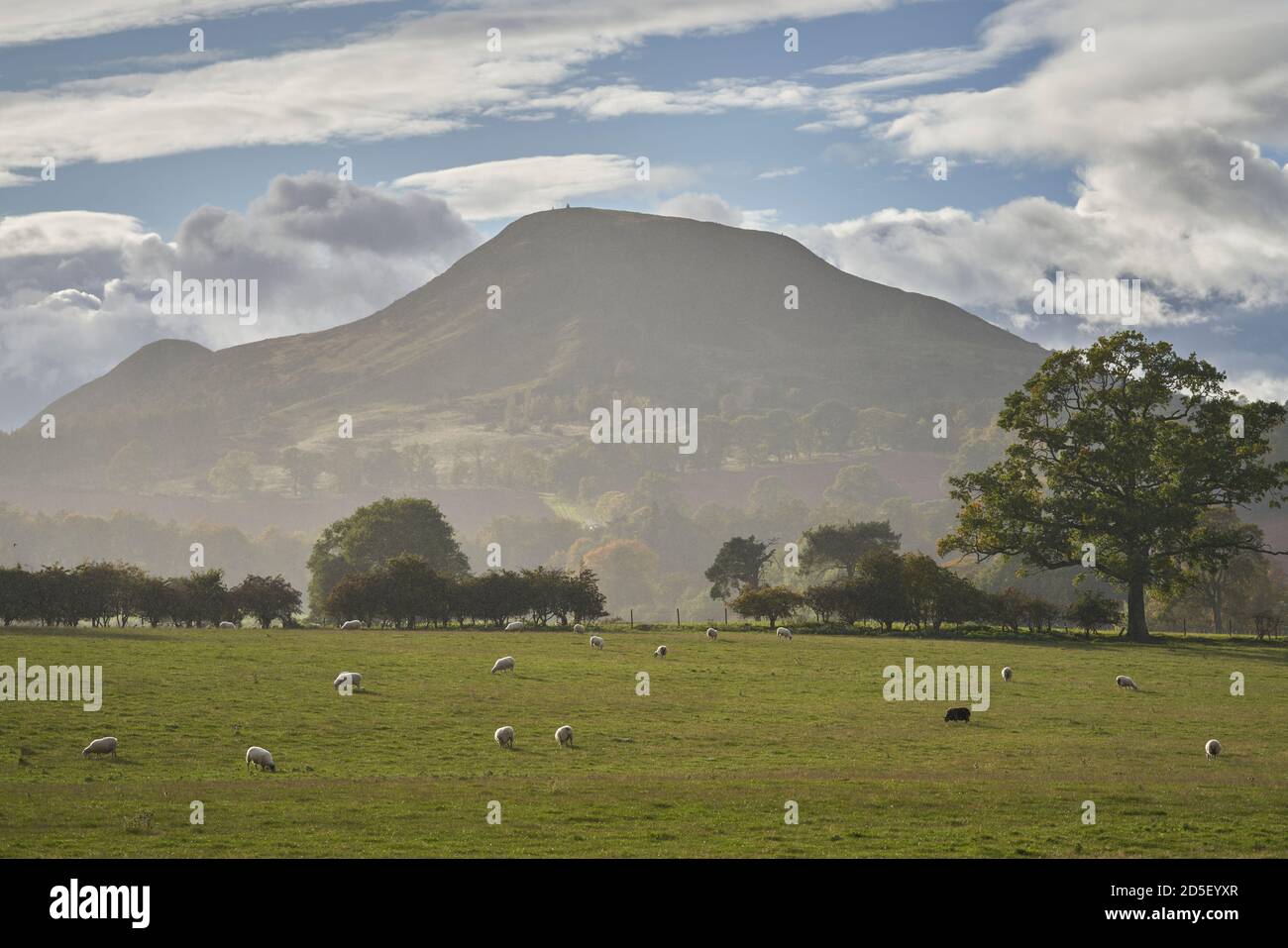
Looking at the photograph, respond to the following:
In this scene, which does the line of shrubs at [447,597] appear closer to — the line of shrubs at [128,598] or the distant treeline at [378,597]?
the distant treeline at [378,597]

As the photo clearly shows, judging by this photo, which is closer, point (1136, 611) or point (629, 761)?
point (629, 761)

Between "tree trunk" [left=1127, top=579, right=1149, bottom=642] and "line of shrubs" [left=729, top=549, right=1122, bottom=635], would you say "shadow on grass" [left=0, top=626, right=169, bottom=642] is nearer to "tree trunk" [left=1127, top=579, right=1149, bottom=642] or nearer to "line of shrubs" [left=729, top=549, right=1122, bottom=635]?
"line of shrubs" [left=729, top=549, right=1122, bottom=635]

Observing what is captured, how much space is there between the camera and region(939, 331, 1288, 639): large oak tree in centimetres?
8131

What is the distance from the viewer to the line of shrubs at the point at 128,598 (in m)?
79.2

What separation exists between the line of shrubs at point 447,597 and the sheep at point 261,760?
58.1m

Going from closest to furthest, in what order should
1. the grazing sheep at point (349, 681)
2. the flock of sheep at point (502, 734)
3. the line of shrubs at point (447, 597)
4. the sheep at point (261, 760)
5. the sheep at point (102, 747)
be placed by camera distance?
1. the sheep at point (261, 760)
2. the flock of sheep at point (502, 734)
3. the sheep at point (102, 747)
4. the grazing sheep at point (349, 681)
5. the line of shrubs at point (447, 597)

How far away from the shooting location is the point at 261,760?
3269cm

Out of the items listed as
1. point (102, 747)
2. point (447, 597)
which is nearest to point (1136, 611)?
point (447, 597)

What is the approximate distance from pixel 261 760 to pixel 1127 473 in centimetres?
6761

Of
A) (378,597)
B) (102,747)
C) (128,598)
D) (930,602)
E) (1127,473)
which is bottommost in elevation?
(102,747)

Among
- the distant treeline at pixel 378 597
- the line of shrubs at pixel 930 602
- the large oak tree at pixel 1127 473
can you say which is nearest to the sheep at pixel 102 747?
the distant treeline at pixel 378 597

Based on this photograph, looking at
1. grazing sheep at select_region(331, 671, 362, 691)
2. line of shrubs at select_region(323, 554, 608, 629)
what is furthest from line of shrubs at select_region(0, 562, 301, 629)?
grazing sheep at select_region(331, 671, 362, 691)

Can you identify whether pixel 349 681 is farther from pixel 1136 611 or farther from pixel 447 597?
pixel 1136 611

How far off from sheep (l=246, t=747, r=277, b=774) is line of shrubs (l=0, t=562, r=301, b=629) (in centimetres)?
5295
